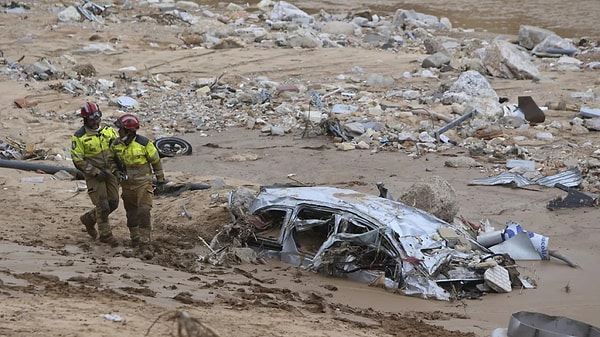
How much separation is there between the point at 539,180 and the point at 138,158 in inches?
293

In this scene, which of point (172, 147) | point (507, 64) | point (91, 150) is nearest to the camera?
point (91, 150)

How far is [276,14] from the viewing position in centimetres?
3228

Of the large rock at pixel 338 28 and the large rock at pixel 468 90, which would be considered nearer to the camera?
the large rock at pixel 468 90

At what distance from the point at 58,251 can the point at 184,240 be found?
69.6 inches

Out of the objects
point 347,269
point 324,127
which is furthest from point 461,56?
point 347,269

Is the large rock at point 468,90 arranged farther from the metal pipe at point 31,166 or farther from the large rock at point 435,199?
the metal pipe at point 31,166

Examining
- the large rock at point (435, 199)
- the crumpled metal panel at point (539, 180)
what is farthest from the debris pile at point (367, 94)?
the large rock at point (435, 199)

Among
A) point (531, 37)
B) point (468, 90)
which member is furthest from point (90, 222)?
point (531, 37)

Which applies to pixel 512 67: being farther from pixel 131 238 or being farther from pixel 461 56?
pixel 131 238

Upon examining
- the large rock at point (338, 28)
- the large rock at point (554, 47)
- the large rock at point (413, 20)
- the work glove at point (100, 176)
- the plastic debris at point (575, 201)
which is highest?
the work glove at point (100, 176)

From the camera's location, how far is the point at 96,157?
36.2ft

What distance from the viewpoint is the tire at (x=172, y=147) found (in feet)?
56.3

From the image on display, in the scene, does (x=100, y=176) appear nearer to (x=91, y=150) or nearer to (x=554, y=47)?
(x=91, y=150)

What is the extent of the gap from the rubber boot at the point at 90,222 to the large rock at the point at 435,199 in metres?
4.09
